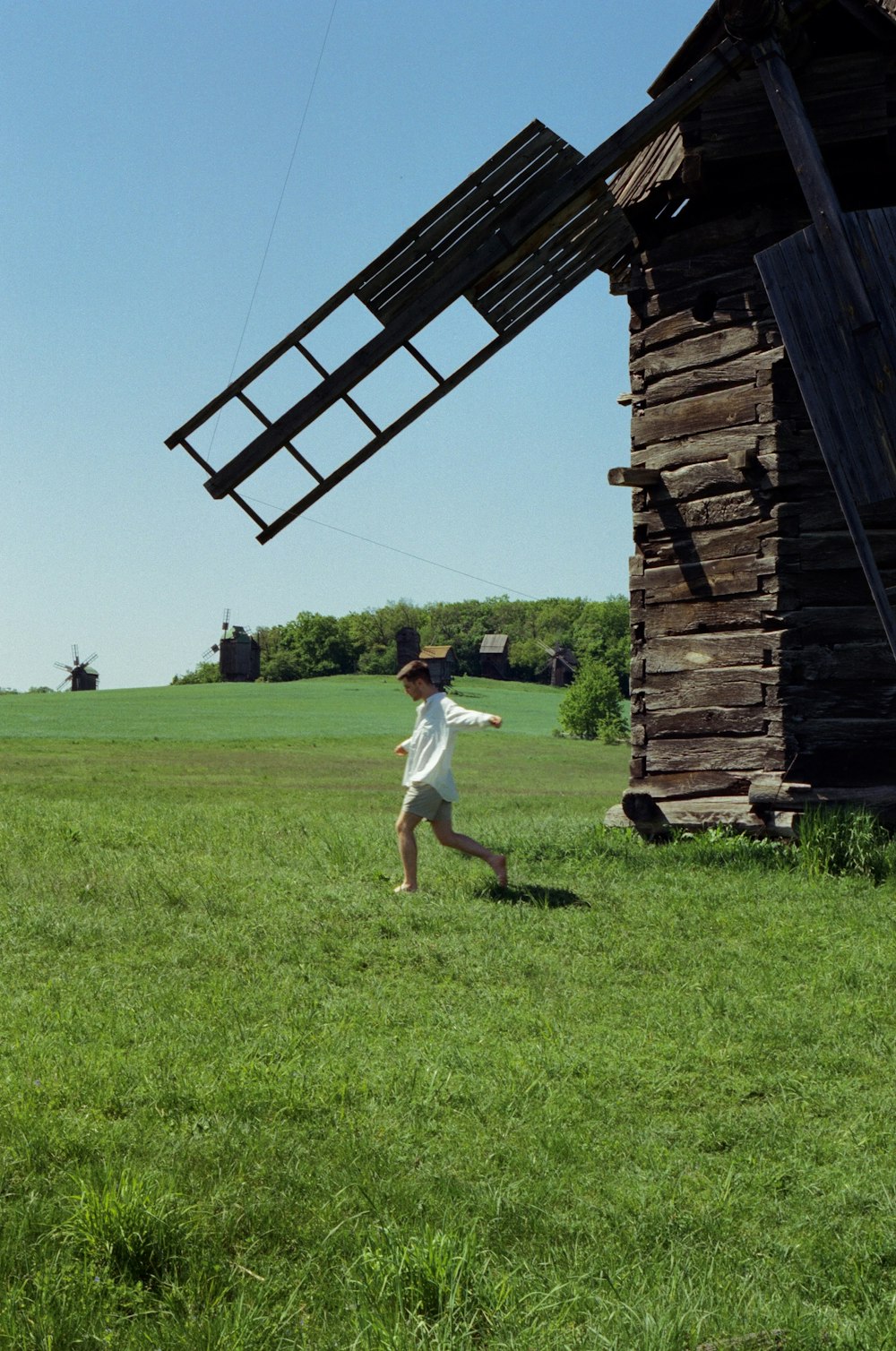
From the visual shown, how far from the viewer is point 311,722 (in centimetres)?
5306

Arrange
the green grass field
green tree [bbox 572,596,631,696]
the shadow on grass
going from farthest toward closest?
green tree [bbox 572,596,631,696]
the shadow on grass
the green grass field

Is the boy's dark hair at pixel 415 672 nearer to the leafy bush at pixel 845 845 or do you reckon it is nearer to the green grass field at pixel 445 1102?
the green grass field at pixel 445 1102

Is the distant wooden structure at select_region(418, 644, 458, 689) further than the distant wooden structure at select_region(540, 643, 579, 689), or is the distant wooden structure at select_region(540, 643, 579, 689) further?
the distant wooden structure at select_region(540, 643, 579, 689)

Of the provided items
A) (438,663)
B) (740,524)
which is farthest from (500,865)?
(438,663)

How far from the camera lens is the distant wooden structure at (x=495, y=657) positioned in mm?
102750

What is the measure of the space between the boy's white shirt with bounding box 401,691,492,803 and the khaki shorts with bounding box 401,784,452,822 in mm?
44

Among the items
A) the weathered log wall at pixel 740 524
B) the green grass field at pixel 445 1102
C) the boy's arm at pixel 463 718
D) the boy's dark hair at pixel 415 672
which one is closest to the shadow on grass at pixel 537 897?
the green grass field at pixel 445 1102

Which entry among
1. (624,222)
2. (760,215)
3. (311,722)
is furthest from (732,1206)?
(311,722)

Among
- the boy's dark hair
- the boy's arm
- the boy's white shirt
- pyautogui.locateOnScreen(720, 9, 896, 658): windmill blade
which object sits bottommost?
the boy's white shirt

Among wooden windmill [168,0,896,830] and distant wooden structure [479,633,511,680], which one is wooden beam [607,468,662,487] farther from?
distant wooden structure [479,633,511,680]

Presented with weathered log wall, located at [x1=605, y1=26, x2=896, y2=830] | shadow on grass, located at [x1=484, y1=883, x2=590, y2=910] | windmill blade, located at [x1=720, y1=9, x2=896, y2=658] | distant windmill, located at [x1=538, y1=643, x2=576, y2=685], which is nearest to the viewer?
windmill blade, located at [x1=720, y1=9, x2=896, y2=658]

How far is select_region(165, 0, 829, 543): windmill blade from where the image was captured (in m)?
9.89

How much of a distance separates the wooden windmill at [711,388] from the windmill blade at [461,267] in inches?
0.8

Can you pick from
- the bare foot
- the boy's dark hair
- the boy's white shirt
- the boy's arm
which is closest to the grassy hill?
the boy's dark hair
